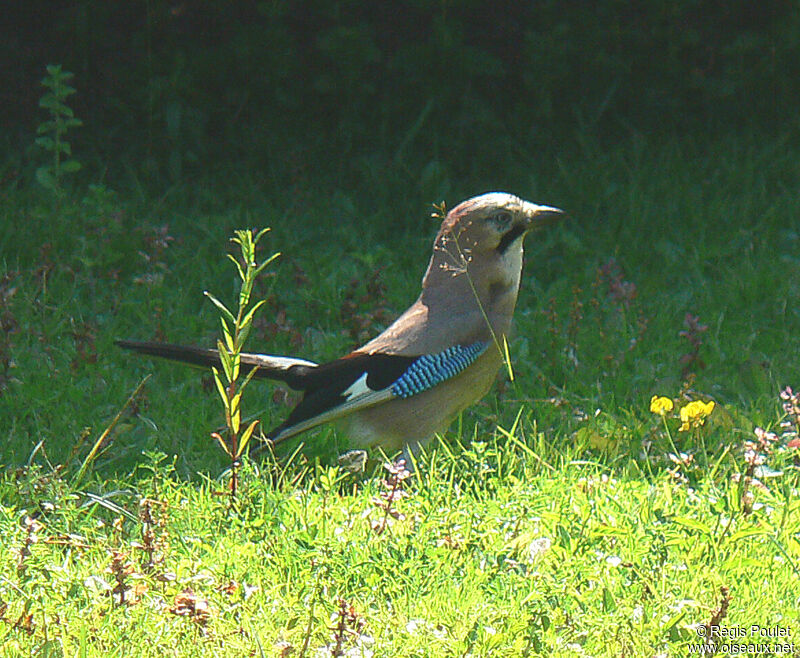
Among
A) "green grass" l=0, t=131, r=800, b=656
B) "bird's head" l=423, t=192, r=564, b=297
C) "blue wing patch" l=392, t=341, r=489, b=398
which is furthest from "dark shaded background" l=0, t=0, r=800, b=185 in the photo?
"blue wing patch" l=392, t=341, r=489, b=398

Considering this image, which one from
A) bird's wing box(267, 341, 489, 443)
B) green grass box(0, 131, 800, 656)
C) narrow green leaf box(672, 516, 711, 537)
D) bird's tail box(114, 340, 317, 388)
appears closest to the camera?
green grass box(0, 131, 800, 656)

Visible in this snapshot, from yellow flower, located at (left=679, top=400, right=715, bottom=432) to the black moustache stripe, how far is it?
82 centimetres

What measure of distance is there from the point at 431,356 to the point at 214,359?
71cm

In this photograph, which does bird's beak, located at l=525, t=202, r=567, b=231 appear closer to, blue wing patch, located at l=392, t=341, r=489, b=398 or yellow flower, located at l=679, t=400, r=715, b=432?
blue wing patch, located at l=392, t=341, r=489, b=398

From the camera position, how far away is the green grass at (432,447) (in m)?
3.09

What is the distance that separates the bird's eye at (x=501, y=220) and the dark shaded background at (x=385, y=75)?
2979mm

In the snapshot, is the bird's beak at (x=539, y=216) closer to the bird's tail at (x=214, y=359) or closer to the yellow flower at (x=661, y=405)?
the yellow flower at (x=661, y=405)

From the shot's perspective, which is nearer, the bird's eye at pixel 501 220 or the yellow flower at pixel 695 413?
the yellow flower at pixel 695 413

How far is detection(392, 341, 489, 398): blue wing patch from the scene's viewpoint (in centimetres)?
432

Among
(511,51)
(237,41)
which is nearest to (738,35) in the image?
(511,51)

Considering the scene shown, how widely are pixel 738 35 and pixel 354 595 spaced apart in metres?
5.92

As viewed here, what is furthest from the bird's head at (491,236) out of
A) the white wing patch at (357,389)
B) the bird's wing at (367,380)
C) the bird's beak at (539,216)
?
the white wing patch at (357,389)

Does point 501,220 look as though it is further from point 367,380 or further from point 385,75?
point 385,75

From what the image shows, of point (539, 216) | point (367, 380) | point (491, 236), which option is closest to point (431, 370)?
point (367, 380)
